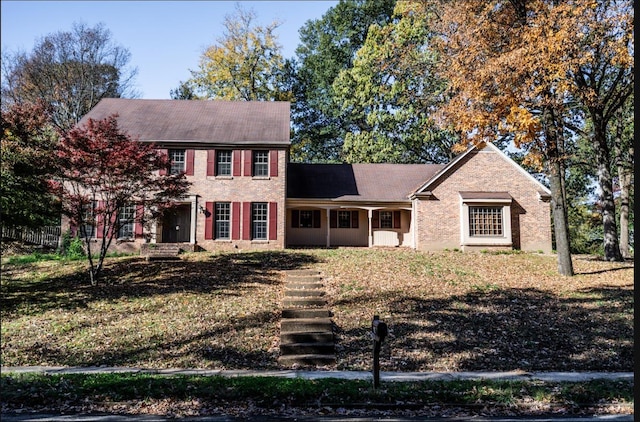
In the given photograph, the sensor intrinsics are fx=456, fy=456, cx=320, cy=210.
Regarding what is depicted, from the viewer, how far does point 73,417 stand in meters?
5.21

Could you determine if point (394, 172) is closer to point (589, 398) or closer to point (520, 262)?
point (520, 262)

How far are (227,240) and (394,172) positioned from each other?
9.68 metres

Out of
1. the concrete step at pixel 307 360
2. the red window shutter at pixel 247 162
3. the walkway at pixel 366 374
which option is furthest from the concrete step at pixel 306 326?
the red window shutter at pixel 247 162

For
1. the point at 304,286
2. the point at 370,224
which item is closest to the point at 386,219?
the point at 370,224

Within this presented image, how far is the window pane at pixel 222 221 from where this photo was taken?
782 inches

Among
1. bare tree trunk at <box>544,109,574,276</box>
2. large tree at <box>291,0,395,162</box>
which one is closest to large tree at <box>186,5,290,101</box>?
large tree at <box>291,0,395,162</box>

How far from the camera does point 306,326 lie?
9359 millimetres

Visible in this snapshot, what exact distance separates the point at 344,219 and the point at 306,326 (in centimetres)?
1372

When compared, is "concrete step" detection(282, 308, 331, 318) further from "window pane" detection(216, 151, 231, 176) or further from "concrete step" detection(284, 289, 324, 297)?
"window pane" detection(216, 151, 231, 176)

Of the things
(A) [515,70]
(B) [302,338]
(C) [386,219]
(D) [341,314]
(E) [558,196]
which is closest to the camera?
(B) [302,338]

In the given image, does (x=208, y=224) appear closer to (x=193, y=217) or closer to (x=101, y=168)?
(x=193, y=217)

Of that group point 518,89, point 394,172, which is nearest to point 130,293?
point 518,89

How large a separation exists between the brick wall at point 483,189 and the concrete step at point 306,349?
38.8ft

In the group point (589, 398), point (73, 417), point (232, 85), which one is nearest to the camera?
point (73, 417)
